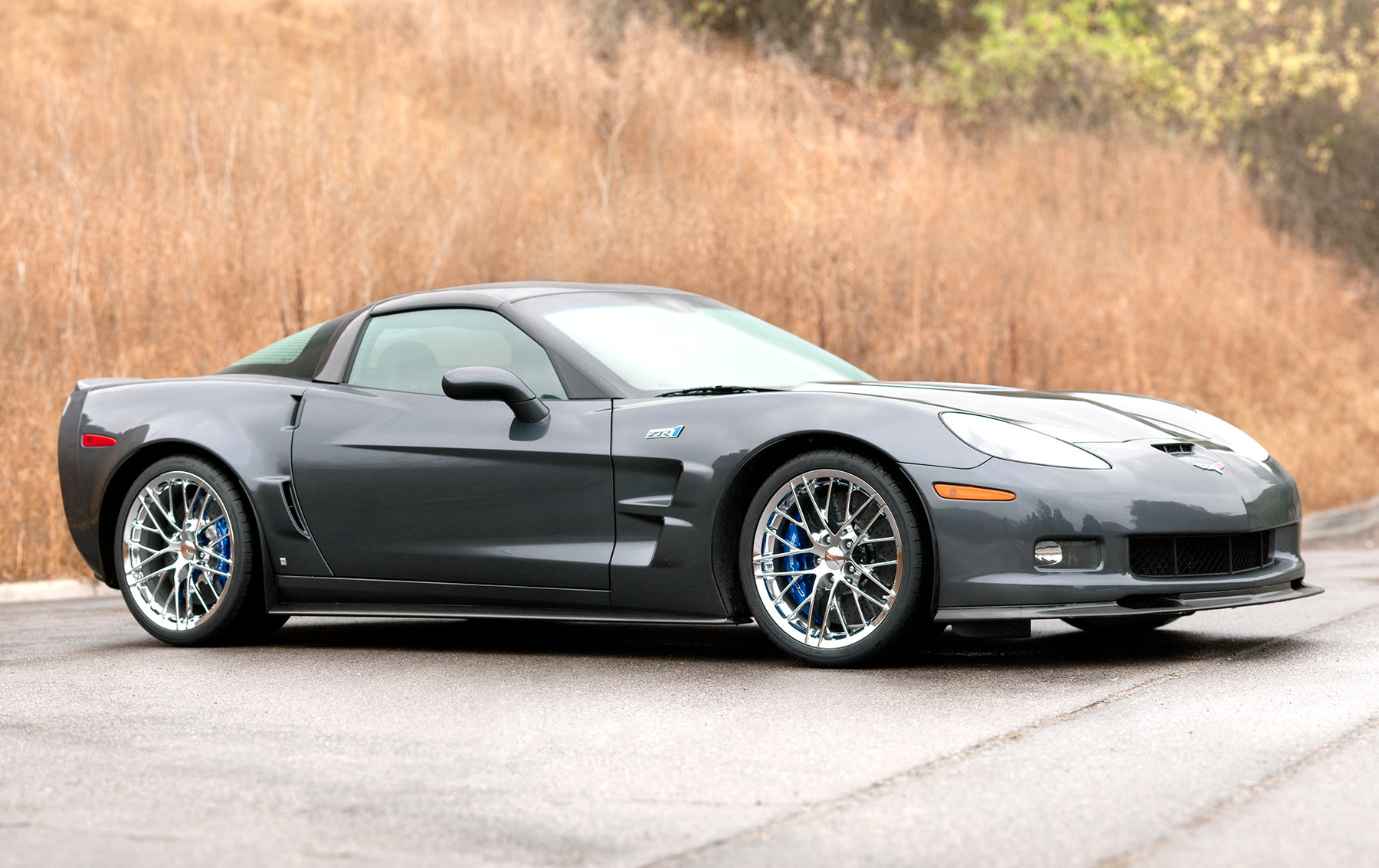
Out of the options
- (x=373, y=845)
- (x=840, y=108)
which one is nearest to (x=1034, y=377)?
(x=840, y=108)

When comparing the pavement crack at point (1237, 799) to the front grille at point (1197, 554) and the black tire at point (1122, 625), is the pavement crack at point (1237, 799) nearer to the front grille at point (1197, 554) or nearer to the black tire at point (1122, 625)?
the front grille at point (1197, 554)

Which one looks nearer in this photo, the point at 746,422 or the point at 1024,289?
the point at 746,422

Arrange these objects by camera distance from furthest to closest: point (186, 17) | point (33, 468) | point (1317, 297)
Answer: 1. point (186, 17)
2. point (1317, 297)
3. point (33, 468)

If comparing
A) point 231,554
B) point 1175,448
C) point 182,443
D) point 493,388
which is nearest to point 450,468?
point 493,388

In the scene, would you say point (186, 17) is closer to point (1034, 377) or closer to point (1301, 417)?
point (1034, 377)

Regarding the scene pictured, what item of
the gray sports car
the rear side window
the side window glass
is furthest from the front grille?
the rear side window

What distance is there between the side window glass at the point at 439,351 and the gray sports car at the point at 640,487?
1cm

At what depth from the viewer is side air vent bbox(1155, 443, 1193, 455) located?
17.7 feet

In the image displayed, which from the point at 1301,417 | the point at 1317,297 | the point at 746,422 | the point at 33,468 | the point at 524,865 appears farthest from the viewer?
the point at 1317,297

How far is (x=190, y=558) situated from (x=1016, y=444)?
11.2 feet

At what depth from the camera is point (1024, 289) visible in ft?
52.6

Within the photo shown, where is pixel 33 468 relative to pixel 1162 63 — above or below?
below

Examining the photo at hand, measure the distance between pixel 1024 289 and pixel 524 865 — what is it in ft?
45.1

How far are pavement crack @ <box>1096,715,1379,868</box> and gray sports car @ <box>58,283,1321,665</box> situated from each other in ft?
3.59
